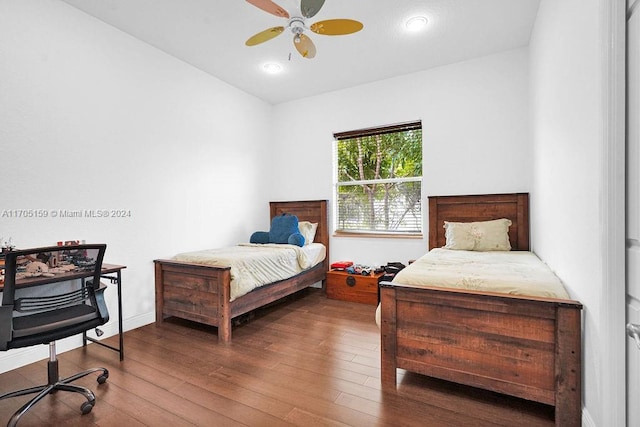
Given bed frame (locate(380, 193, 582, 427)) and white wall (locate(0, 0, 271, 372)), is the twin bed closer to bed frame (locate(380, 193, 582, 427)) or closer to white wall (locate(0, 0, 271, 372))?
bed frame (locate(380, 193, 582, 427))

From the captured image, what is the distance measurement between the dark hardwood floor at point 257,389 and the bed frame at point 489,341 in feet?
0.50

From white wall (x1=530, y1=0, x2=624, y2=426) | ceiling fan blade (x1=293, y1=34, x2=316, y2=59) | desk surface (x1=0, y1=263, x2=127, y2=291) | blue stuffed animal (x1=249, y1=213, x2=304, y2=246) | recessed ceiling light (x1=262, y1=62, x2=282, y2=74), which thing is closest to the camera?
white wall (x1=530, y1=0, x2=624, y2=426)

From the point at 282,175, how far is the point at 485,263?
3.17 m

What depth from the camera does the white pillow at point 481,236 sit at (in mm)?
3045

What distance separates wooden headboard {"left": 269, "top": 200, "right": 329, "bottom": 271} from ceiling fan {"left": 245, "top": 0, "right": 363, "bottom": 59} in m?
2.12

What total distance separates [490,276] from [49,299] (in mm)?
2568

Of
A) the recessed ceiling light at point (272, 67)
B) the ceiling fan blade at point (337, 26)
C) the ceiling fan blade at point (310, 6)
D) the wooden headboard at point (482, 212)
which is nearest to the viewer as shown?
the ceiling fan blade at point (310, 6)

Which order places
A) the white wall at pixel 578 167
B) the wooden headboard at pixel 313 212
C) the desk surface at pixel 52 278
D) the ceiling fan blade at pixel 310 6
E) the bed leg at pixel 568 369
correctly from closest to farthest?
the white wall at pixel 578 167
the bed leg at pixel 568 369
the desk surface at pixel 52 278
the ceiling fan blade at pixel 310 6
the wooden headboard at pixel 313 212

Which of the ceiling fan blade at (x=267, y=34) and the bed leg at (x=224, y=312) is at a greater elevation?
the ceiling fan blade at (x=267, y=34)

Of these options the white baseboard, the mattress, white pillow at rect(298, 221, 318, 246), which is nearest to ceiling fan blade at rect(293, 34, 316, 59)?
the mattress

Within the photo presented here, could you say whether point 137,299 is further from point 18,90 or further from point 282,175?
point 282,175

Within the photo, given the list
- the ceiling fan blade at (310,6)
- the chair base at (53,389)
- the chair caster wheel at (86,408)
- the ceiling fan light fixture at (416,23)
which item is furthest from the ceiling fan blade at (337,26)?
the chair caster wheel at (86,408)

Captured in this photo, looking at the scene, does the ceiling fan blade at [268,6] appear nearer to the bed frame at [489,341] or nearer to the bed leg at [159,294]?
the bed frame at [489,341]

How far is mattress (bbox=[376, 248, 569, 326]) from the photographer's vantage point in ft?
5.27
